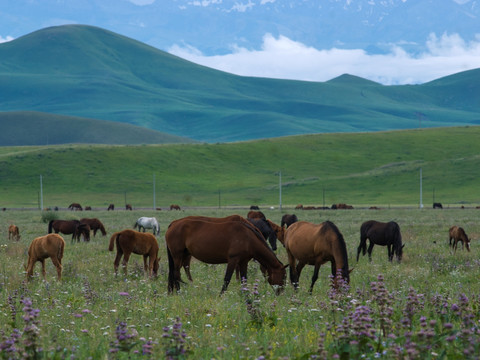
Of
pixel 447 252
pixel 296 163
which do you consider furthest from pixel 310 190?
pixel 447 252

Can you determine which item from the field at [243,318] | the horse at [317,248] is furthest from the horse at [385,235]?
the horse at [317,248]

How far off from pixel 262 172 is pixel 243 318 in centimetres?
14994

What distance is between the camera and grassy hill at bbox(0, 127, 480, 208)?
4968 inches

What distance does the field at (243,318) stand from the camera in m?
6.25

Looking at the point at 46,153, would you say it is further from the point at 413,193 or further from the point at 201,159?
the point at 413,193

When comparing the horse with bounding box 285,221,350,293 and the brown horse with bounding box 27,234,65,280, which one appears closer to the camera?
the horse with bounding box 285,221,350,293

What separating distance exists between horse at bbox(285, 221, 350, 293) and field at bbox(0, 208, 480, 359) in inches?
24.1

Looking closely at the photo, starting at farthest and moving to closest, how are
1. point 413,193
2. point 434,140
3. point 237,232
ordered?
point 434,140, point 413,193, point 237,232

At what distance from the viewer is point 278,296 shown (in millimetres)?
11938

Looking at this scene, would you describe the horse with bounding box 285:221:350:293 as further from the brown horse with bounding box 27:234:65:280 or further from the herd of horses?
the brown horse with bounding box 27:234:65:280

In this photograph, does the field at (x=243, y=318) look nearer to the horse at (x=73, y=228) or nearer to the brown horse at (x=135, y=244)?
the brown horse at (x=135, y=244)

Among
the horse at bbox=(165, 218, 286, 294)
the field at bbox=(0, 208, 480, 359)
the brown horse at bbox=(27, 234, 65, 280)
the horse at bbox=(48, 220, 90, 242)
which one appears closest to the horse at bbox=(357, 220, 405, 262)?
the field at bbox=(0, 208, 480, 359)

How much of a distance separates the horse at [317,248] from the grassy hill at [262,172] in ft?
309

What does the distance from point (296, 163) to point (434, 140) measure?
44173mm
